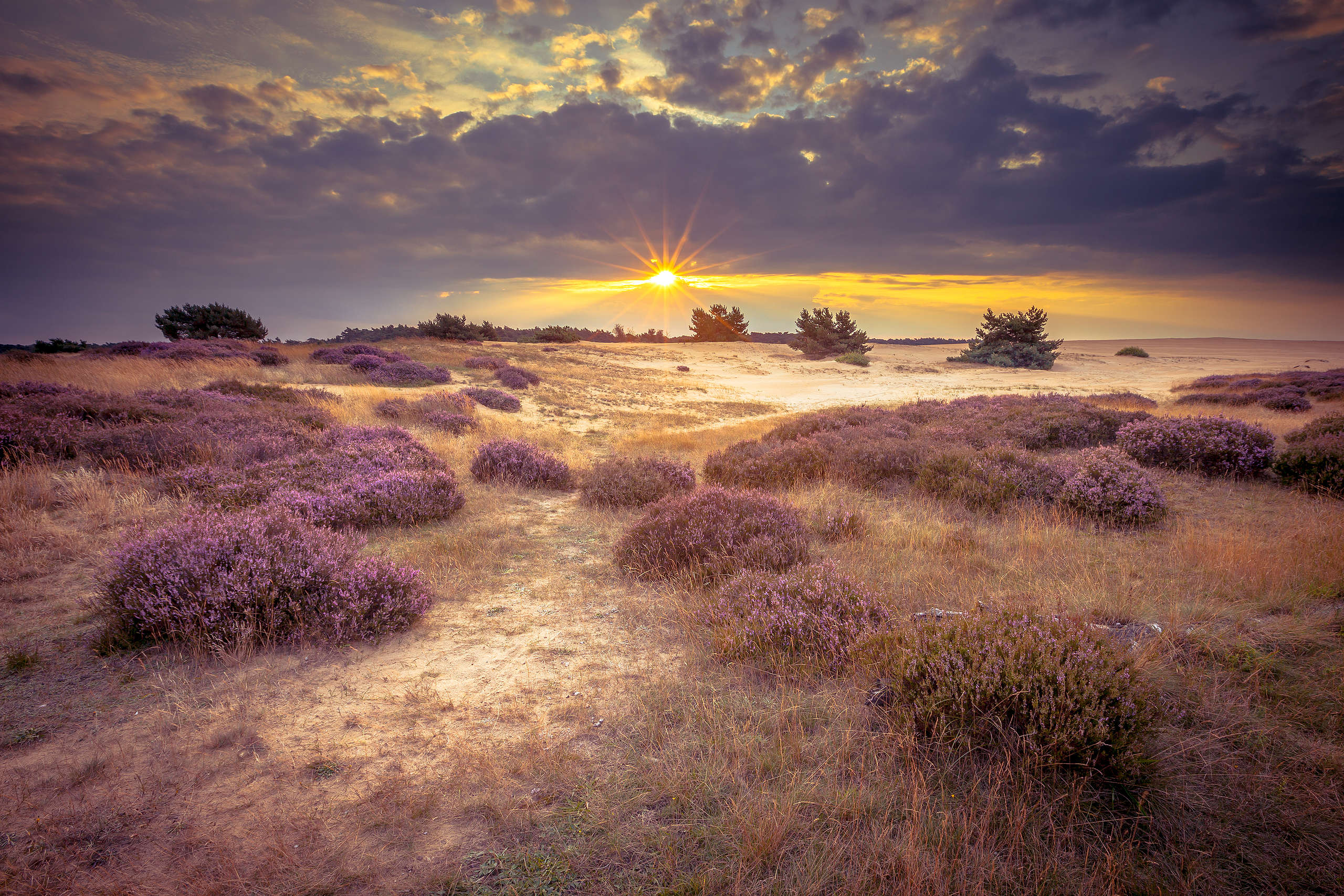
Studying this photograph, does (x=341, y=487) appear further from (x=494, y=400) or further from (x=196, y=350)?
(x=196, y=350)

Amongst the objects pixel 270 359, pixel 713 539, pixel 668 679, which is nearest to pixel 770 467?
pixel 713 539

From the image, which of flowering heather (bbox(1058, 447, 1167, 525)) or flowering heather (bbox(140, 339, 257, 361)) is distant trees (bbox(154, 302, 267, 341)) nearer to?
flowering heather (bbox(140, 339, 257, 361))

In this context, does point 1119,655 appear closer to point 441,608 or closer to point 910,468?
point 441,608

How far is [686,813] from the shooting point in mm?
2641

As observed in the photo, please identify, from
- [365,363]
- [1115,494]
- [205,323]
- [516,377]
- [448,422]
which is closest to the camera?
[1115,494]

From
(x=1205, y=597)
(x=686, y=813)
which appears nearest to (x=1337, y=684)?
(x=1205, y=597)

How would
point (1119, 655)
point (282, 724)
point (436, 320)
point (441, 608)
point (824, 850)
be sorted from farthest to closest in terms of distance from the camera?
1. point (436, 320)
2. point (441, 608)
3. point (282, 724)
4. point (1119, 655)
5. point (824, 850)

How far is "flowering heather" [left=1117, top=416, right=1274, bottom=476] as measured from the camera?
8.50 meters

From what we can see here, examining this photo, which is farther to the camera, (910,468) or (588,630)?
(910,468)

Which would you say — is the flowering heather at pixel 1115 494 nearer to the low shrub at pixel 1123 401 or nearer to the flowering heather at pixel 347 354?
the low shrub at pixel 1123 401

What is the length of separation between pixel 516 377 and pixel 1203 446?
21.2 meters

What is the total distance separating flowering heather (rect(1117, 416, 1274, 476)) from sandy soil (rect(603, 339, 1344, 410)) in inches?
572

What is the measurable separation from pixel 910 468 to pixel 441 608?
7.73 meters

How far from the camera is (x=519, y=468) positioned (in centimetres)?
1016
